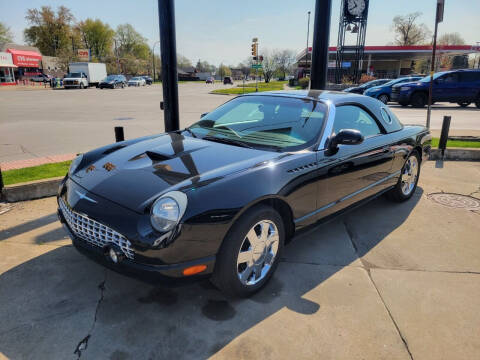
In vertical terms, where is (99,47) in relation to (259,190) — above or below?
above

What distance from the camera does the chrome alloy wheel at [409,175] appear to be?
4871 millimetres

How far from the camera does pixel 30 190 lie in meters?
4.82

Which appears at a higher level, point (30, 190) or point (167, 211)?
point (167, 211)

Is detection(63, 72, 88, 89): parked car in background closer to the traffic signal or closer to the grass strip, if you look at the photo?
the traffic signal

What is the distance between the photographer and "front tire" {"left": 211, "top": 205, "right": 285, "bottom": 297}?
249cm

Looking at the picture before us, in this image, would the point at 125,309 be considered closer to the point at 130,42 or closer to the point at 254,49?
the point at 254,49

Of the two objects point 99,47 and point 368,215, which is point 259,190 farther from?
point 99,47

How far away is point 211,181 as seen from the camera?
250cm

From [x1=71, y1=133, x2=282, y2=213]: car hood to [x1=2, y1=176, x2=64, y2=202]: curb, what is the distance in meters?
1.98

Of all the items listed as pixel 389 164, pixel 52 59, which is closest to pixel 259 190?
pixel 389 164

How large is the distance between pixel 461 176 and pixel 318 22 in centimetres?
370

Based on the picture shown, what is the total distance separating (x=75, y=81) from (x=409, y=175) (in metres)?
42.9

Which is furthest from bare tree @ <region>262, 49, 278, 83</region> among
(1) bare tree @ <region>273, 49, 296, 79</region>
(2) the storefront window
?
(2) the storefront window

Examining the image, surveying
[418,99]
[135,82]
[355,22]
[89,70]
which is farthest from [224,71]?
[418,99]
